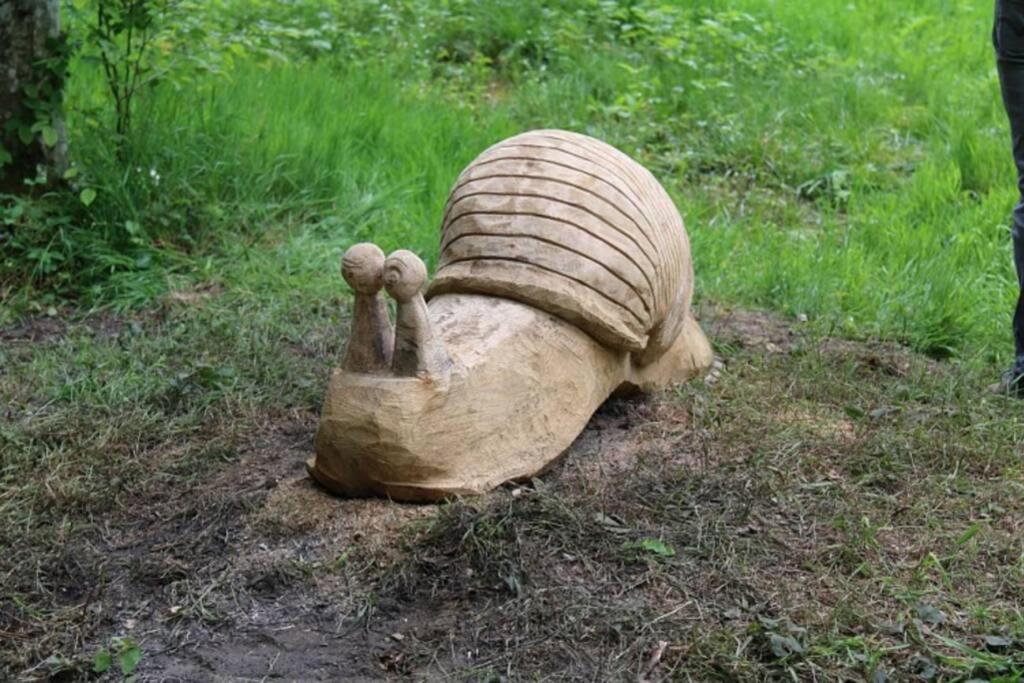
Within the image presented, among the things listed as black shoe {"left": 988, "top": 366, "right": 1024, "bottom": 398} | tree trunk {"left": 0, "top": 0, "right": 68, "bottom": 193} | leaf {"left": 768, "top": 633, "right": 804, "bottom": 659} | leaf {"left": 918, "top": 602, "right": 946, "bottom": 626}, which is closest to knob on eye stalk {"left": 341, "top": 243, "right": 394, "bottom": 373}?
leaf {"left": 768, "top": 633, "right": 804, "bottom": 659}

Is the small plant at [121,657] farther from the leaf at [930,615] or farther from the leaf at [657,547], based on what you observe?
the leaf at [930,615]

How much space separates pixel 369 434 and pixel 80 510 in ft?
2.75

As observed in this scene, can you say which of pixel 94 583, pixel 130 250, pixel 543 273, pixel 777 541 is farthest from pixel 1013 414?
pixel 130 250

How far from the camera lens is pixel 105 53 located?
514cm

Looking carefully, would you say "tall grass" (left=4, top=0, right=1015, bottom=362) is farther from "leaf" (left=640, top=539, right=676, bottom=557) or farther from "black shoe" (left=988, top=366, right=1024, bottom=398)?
"leaf" (left=640, top=539, right=676, bottom=557)

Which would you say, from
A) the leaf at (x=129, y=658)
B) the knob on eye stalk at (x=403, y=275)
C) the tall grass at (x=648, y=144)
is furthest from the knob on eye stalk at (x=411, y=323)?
the tall grass at (x=648, y=144)

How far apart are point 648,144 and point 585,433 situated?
3.21 m

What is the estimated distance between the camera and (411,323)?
310 centimetres

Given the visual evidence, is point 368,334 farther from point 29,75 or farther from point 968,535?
point 29,75

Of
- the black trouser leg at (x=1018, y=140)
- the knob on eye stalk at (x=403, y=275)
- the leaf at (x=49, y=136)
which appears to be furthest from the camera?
the leaf at (x=49, y=136)

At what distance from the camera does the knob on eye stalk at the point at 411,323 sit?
9.96ft

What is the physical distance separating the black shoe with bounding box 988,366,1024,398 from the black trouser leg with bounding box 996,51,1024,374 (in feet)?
0.04

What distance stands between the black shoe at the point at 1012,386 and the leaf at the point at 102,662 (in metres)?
2.78

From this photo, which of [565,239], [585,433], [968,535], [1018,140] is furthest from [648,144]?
[968,535]
